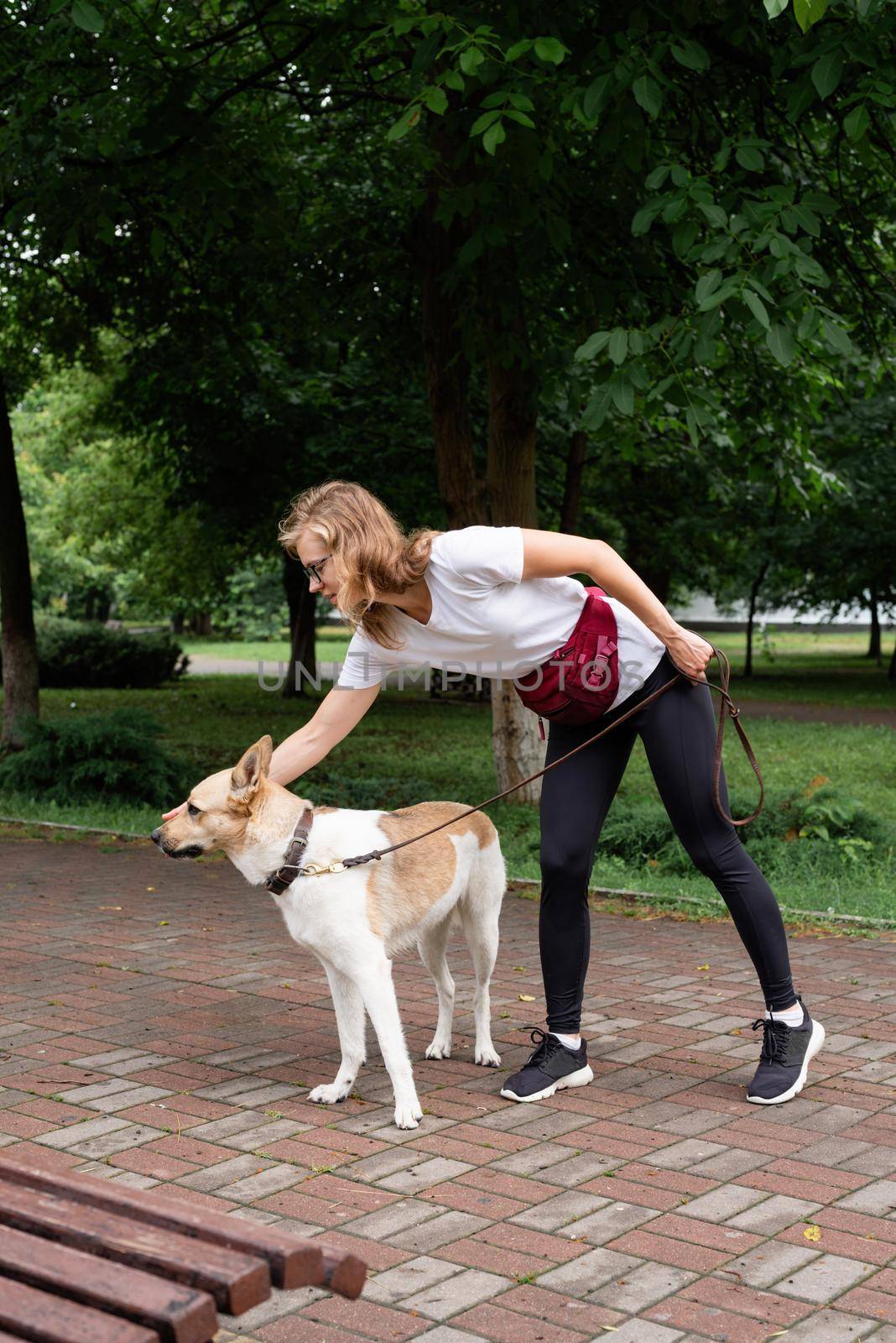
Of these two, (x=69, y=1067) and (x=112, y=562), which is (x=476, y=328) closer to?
(x=69, y=1067)

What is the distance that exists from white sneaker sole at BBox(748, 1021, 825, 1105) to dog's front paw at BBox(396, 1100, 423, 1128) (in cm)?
115

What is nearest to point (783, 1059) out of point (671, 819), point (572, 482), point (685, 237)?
point (671, 819)

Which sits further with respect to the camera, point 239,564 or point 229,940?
point 239,564

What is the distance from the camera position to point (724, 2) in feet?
27.4

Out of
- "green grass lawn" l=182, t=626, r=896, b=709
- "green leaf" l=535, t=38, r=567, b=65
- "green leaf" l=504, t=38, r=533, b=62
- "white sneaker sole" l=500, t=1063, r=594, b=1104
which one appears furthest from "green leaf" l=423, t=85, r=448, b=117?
Result: "green grass lawn" l=182, t=626, r=896, b=709

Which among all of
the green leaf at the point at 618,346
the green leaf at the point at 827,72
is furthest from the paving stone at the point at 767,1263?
the green leaf at the point at 827,72

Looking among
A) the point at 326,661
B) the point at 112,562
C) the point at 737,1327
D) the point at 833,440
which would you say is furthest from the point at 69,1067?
the point at 326,661

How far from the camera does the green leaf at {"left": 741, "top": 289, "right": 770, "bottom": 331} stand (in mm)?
6902

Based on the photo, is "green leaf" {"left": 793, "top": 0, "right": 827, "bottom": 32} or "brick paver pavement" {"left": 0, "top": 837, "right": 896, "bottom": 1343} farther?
"green leaf" {"left": 793, "top": 0, "right": 827, "bottom": 32}

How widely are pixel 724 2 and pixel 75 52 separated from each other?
15.9 ft

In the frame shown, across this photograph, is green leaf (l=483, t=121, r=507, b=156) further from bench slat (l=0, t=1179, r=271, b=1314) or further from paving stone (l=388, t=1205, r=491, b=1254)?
bench slat (l=0, t=1179, r=271, b=1314)

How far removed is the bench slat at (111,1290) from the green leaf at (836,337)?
6.13 meters

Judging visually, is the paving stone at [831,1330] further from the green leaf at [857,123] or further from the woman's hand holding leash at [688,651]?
the green leaf at [857,123]

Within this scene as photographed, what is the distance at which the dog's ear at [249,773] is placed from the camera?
4.70 m
